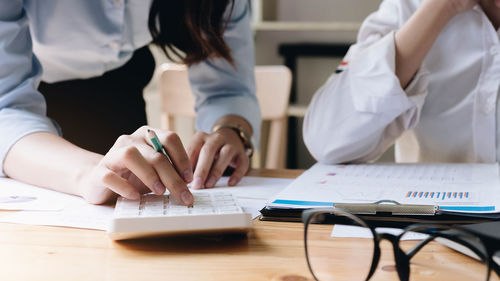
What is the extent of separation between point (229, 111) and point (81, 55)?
0.97 feet

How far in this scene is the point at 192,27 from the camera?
1036 mm

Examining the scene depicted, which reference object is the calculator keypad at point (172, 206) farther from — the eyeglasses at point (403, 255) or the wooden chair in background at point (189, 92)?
the wooden chair in background at point (189, 92)

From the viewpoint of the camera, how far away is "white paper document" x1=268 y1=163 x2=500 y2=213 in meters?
0.68

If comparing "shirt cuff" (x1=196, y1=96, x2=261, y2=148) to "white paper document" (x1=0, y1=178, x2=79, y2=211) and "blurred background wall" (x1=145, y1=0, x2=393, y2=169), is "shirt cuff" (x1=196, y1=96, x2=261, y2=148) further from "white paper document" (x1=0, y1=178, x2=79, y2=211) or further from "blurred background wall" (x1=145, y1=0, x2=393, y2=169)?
"blurred background wall" (x1=145, y1=0, x2=393, y2=169)

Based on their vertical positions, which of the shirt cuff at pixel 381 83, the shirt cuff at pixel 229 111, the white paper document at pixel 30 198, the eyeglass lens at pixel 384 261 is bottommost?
the shirt cuff at pixel 229 111

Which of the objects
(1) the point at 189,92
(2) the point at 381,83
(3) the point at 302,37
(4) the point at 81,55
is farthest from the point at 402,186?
(3) the point at 302,37

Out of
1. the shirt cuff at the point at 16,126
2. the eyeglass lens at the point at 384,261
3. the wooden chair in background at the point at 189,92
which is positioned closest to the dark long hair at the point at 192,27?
the shirt cuff at the point at 16,126

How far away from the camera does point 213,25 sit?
106 centimetres

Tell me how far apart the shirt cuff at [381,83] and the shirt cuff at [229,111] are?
20 cm

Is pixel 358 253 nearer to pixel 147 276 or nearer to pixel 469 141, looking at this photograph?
pixel 147 276

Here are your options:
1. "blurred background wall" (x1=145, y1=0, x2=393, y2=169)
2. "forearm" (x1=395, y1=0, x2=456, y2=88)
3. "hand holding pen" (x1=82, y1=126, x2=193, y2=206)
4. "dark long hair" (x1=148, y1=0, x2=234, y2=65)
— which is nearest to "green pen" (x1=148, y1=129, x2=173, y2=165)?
"hand holding pen" (x1=82, y1=126, x2=193, y2=206)

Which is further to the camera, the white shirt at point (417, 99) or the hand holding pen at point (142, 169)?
the white shirt at point (417, 99)

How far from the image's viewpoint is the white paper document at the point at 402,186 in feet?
2.24

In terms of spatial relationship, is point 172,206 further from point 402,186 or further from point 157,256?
point 402,186
